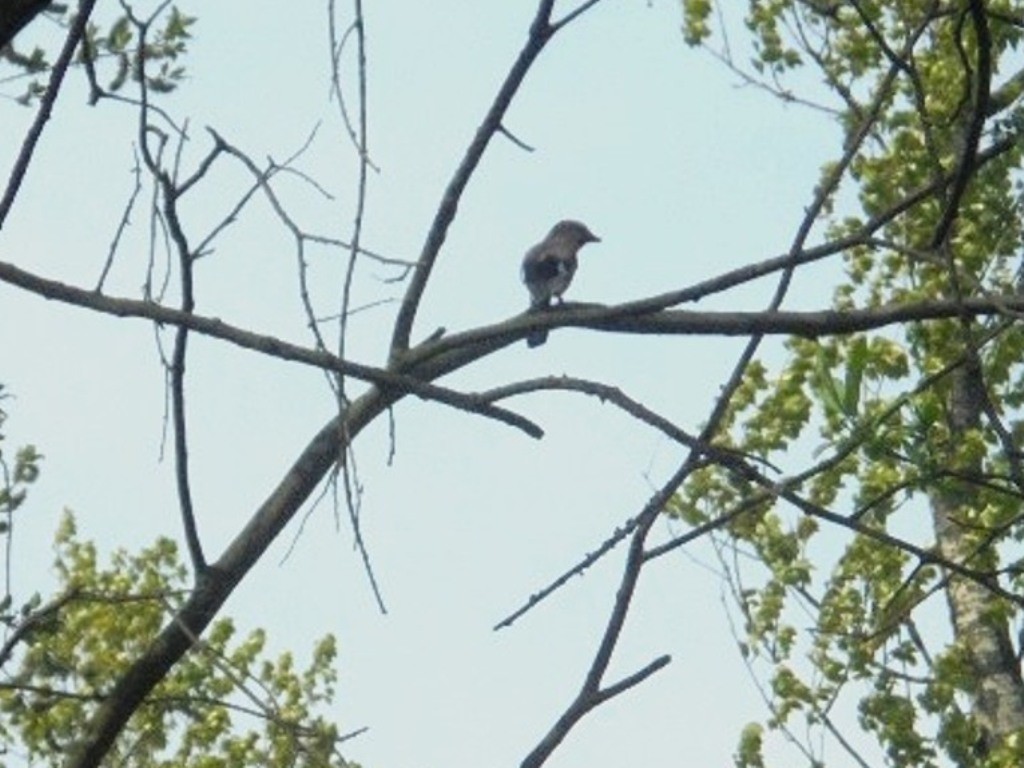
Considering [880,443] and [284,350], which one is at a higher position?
[880,443]

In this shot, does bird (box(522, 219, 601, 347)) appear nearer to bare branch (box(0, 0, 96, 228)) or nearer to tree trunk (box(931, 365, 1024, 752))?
tree trunk (box(931, 365, 1024, 752))

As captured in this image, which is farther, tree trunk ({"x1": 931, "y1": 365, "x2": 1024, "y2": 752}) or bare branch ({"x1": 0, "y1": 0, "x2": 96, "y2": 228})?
tree trunk ({"x1": 931, "y1": 365, "x2": 1024, "y2": 752})

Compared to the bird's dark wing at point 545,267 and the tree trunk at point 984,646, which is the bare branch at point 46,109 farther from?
the tree trunk at point 984,646

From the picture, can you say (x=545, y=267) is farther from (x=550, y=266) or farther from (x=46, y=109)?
(x=46, y=109)

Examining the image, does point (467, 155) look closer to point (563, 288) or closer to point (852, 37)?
point (563, 288)

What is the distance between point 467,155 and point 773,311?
0.55 meters

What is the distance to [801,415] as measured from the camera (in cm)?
1373

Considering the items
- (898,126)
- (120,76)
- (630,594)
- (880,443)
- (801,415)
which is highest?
(898,126)

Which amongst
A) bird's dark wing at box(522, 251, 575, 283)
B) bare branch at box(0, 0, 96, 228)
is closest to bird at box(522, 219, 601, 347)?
bird's dark wing at box(522, 251, 575, 283)

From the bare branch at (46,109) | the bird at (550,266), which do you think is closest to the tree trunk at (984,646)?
the bird at (550,266)

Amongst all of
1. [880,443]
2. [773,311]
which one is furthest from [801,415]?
[773,311]

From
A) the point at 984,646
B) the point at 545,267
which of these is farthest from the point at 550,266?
the point at 984,646

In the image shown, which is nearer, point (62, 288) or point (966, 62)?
point (62, 288)

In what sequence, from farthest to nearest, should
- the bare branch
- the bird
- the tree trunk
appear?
the tree trunk, the bird, the bare branch
